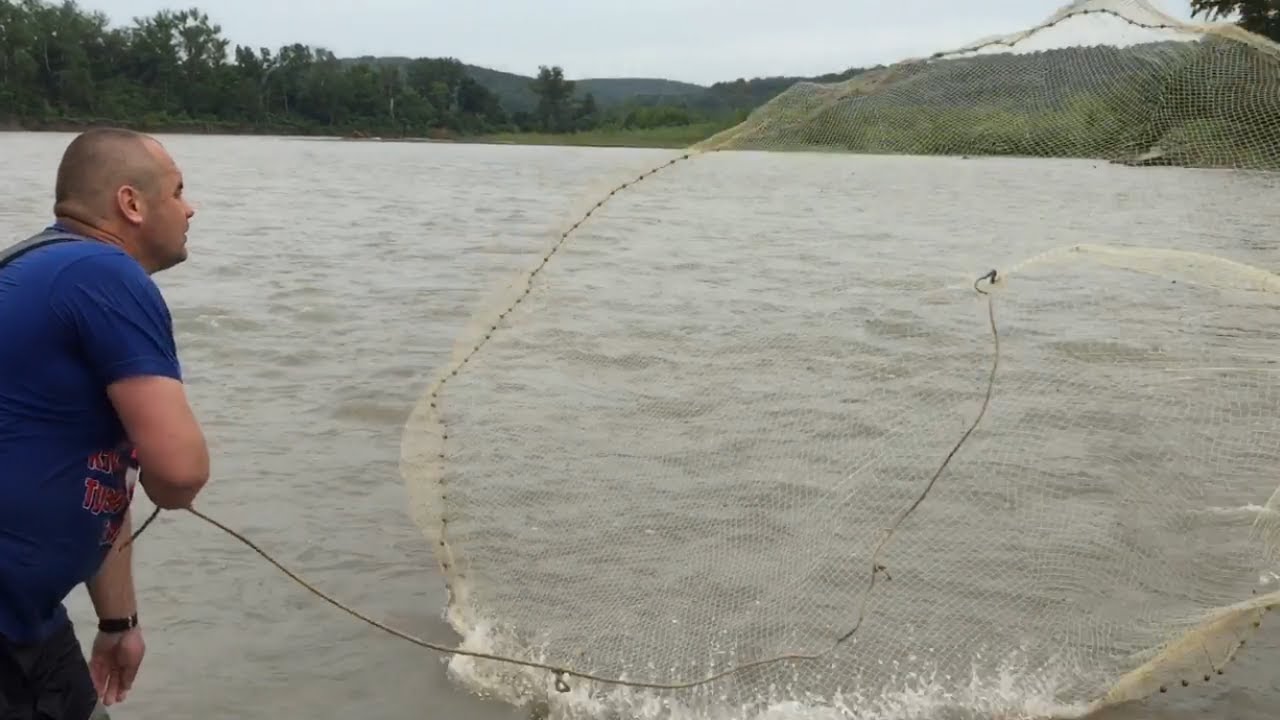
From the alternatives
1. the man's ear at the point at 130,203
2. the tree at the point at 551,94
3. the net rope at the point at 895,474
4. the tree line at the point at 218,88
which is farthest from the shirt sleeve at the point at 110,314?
the tree at the point at 551,94

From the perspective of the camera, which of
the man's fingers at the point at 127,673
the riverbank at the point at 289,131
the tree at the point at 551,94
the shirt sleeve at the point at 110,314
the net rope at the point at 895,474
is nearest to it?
the shirt sleeve at the point at 110,314

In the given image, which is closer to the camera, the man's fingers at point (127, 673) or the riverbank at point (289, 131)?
the man's fingers at point (127, 673)

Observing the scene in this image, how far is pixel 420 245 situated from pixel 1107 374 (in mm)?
10187

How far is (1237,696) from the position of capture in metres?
3.81

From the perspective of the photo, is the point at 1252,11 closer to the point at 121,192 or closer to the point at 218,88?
the point at 121,192

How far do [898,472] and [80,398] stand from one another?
3.77 m

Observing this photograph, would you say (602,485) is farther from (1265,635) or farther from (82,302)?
(82,302)

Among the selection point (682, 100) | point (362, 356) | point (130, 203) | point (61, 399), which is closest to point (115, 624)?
point (61, 399)

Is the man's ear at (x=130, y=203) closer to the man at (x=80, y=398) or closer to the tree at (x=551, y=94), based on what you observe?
the man at (x=80, y=398)

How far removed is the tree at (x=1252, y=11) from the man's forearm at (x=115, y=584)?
845cm

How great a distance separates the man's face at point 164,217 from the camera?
81.0 inches

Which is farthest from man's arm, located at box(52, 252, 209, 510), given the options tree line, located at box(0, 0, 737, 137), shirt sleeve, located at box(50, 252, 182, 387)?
tree line, located at box(0, 0, 737, 137)

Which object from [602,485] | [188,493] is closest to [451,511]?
[602,485]

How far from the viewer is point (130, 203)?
2031mm
